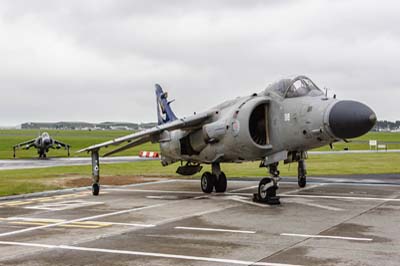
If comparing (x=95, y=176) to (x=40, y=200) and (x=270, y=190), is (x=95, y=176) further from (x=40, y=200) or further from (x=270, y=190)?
(x=270, y=190)

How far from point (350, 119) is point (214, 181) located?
276 inches

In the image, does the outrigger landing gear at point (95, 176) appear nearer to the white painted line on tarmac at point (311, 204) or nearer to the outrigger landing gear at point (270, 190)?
the outrigger landing gear at point (270, 190)

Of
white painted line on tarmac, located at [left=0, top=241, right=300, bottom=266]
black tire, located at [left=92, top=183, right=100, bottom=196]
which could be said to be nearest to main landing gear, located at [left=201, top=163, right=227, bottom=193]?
black tire, located at [left=92, top=183, right=100, bottom=196]

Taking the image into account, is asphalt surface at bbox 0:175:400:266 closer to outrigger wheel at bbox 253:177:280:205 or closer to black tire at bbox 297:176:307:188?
outrigger wheel at bbox 253:177:280:205

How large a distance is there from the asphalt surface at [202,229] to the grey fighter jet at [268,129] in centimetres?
135

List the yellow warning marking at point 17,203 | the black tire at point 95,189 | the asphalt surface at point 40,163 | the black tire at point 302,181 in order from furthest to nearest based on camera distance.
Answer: the asphalt surface at point 40,163
the black tire at point 302,181
the black tire at point 95,189
the yellow warning marking at point 17,203

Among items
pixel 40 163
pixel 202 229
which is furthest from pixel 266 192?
pixel 40 163

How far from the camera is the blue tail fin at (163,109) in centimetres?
2278

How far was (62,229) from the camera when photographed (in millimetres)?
11008

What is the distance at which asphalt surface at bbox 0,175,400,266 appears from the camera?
8.08 metres

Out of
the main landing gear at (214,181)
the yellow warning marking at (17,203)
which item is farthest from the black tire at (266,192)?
the yellow warning marking at (17,203)

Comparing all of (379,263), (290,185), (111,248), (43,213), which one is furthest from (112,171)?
(379,263)

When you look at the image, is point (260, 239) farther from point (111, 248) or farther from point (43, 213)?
point (43, 213)

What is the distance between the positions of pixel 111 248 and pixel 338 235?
4.48 metres
